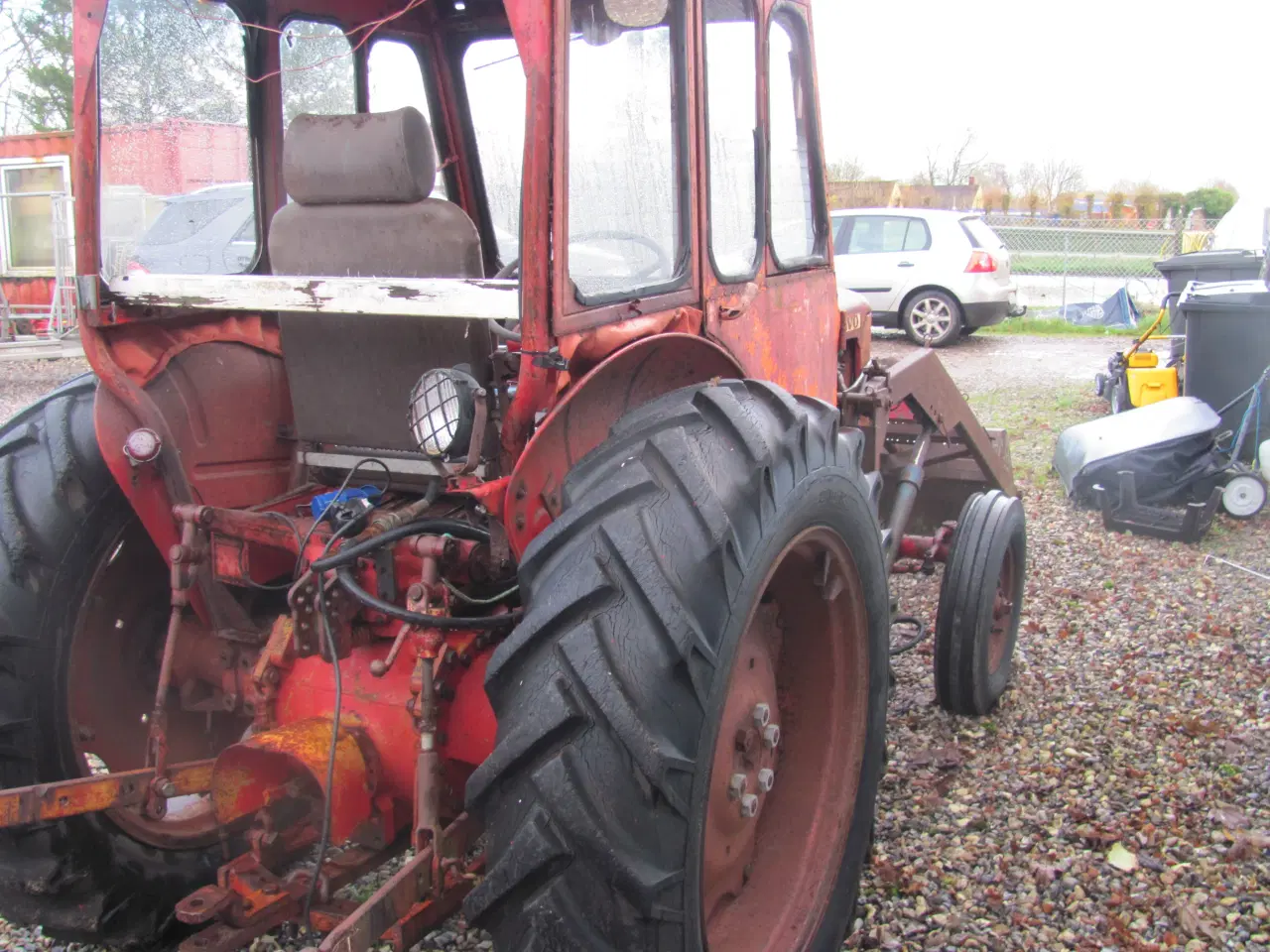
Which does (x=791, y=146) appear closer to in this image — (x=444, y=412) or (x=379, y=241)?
(x=379, y=241)

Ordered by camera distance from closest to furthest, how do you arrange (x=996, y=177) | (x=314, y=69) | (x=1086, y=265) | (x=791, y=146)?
(x=314, y=69), (x=791, y=146), (x=1086, y=265), (x=996, y=177)

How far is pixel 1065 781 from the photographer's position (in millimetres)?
3719

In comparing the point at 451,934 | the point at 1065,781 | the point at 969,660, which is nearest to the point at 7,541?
the point at 451,934

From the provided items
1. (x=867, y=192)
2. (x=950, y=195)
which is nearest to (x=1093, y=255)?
(x=867, y=192)

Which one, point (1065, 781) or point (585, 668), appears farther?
point (1065, 781)

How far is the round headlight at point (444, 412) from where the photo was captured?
216 centimetres

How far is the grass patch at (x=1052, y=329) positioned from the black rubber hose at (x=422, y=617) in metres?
A: 15.6

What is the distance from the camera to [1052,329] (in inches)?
668

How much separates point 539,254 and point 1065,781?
281 cm

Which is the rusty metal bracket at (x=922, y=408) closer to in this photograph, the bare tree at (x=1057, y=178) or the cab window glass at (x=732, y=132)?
the cab window glass at (x=732, y=132)

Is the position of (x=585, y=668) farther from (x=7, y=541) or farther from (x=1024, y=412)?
(x=1024, y=412)

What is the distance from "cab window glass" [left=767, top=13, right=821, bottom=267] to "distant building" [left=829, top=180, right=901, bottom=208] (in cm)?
1872

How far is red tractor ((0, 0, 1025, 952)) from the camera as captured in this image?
72.9 inches

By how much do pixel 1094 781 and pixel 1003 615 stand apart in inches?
32.3
